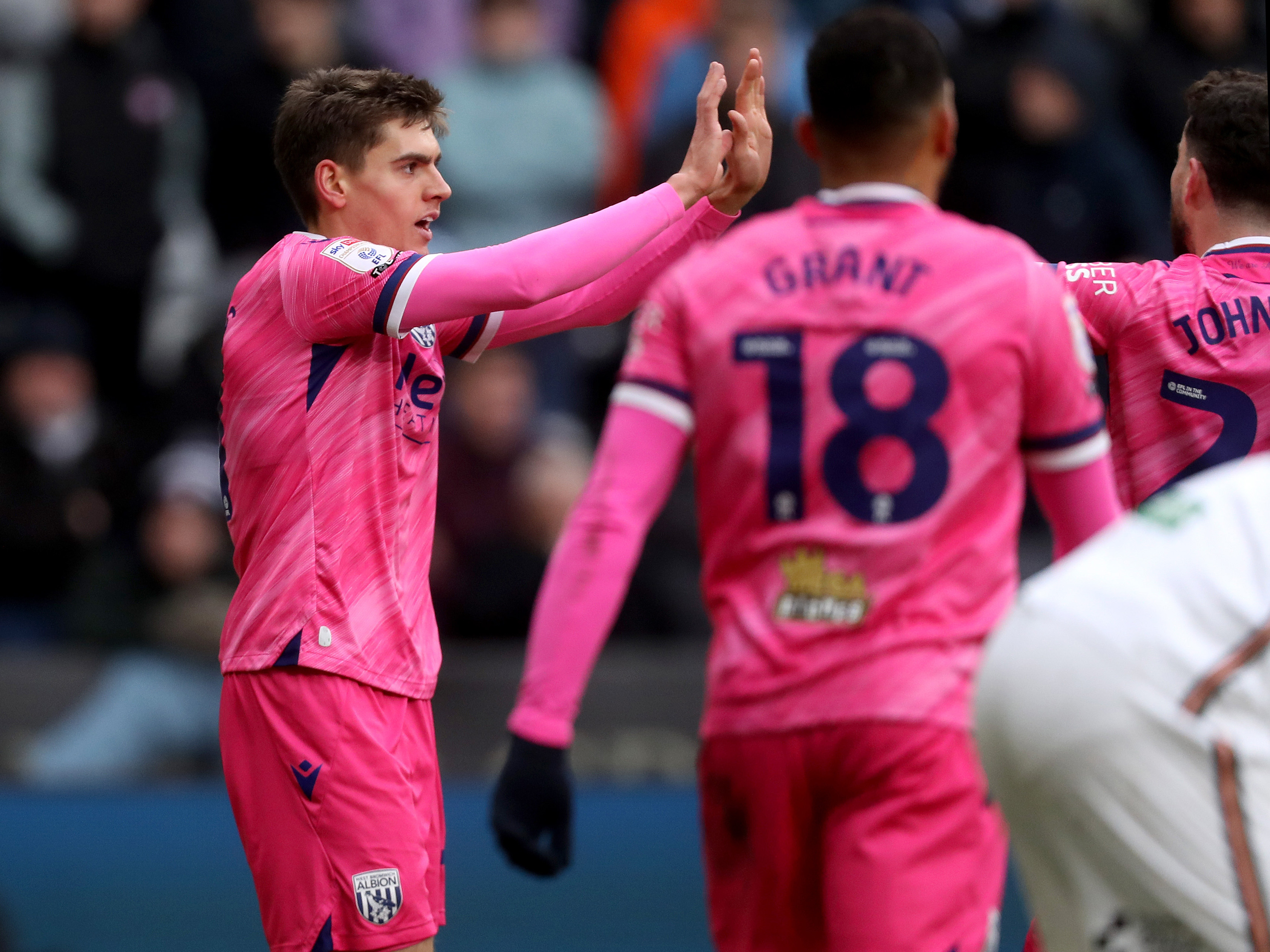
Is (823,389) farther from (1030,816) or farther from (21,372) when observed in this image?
(21,372)

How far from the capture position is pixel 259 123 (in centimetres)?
930

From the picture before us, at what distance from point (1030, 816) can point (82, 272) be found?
745 cm

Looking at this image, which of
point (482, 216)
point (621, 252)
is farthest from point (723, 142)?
point (482, 216)

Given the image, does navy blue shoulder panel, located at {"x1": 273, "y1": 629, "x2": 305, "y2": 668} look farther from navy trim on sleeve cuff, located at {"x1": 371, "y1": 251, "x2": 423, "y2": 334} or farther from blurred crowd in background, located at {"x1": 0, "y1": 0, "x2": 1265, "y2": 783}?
blurred crowd in background, located at {"x1": 0, "y1": 0, "x2": 1265, "y2": 783}

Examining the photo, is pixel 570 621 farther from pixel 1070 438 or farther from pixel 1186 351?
pixel 1186 351

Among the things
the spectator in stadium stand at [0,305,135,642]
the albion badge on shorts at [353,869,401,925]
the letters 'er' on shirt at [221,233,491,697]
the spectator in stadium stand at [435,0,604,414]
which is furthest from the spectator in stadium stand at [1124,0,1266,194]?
the albion badge on shorts at [353,869,401,925]

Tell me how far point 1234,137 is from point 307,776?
8.44 feet

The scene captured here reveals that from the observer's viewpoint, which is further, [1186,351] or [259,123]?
[259,123]

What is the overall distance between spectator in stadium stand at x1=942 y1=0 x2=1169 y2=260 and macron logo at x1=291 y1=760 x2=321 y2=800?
20.0ft

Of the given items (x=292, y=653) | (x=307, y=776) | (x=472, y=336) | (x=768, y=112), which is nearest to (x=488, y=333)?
(x=472, y=336)

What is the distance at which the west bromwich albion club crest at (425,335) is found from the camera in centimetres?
414

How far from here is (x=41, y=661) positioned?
7.63 m

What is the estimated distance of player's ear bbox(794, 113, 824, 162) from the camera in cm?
341

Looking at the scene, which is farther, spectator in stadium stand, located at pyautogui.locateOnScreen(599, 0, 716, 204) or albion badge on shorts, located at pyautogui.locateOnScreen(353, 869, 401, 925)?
spectator in stadium stand, located at pyautogui.locateOnScreen(599, 0, 716, 204)
